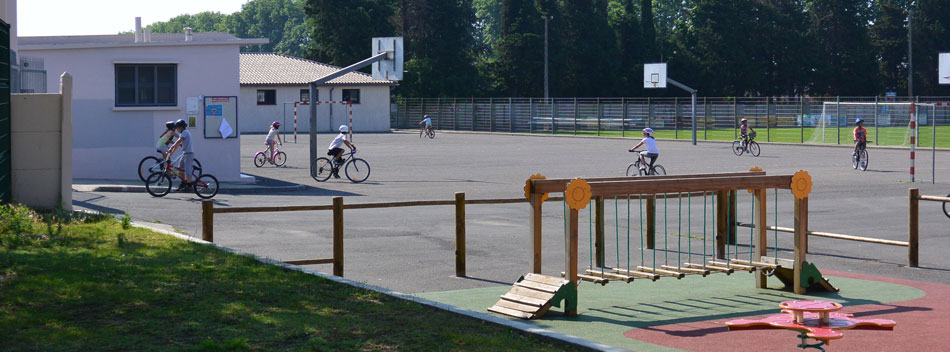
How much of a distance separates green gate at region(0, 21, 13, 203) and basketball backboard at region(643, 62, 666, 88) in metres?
46.7

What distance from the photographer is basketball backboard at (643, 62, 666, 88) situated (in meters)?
57.7

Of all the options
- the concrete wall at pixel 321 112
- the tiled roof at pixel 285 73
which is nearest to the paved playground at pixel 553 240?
the concrete wall at pixel 321 112

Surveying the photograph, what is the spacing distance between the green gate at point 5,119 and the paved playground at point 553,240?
2.47 m

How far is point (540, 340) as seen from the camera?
7.42m

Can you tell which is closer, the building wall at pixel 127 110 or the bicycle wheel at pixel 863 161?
the building wall at pixel 127 110

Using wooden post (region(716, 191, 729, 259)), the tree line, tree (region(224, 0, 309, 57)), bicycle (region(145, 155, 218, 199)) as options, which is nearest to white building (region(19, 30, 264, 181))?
bicycle (region(145, 155, 218, 199))

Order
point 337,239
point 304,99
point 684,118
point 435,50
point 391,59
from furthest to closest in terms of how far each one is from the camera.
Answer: point 435,50
point 304,99
point 684,118
point 391,59
point 337,239

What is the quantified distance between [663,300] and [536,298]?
1637mm

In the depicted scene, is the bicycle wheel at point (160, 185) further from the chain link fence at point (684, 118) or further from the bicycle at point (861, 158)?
the chain link fence at point (684, 118)

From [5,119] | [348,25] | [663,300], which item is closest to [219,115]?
[5,119]

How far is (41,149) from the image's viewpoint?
46.0 feet

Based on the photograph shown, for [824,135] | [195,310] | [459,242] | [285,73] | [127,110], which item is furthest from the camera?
[285,73]

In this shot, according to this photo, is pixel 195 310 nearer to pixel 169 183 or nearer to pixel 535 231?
pixel 535 231

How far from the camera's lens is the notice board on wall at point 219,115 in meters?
25.6
